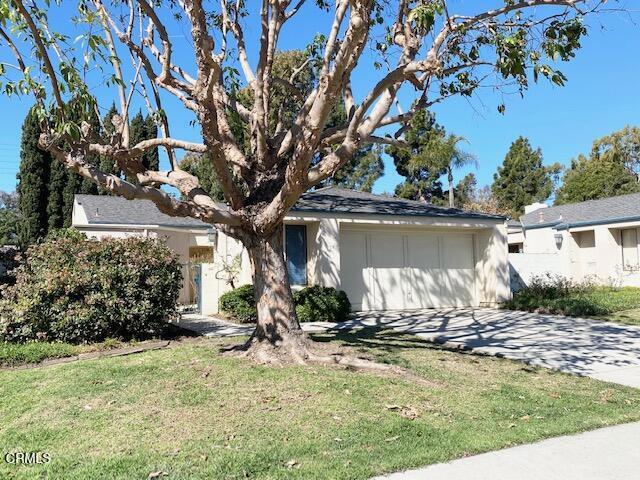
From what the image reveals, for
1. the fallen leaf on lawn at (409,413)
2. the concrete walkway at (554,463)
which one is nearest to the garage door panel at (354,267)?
the fallen leaf on lawn at (409,413)

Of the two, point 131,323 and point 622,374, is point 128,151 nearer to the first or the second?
point 131,323

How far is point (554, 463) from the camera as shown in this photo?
4.46m

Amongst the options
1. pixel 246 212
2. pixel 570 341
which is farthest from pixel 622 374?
pixel 246 212

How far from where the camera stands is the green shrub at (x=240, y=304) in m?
13.1

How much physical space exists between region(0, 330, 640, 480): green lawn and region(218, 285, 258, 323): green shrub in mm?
5037

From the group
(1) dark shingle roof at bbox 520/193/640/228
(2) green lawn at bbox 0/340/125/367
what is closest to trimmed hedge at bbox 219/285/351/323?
(2) green lawn at bbox 0/340/125/367

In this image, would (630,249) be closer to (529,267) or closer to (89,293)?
(529,267)

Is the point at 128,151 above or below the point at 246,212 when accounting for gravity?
above

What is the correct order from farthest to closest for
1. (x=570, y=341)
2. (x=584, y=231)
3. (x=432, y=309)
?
(x=584, y=231) < (x=432, y=309) < (x=570, y=341)

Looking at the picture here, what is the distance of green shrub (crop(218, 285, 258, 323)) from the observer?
1309 centimetres

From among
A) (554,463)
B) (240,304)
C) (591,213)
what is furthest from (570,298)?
(554,463)

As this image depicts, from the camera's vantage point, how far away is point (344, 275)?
1579 centimetres

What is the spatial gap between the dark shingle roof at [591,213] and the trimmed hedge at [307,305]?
14.7m

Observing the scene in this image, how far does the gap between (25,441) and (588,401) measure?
20.1 feet
